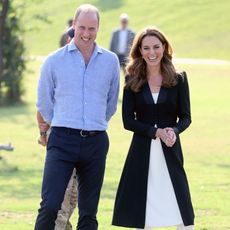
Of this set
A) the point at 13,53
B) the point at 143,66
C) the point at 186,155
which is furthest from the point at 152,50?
the point at 13,53

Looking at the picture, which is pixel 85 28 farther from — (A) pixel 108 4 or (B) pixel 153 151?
(A) pixel 108 4

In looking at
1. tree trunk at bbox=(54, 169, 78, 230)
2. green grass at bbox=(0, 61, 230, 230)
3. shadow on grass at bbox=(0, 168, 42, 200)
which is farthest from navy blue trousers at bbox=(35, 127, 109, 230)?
shadow on grass at bbox=(0, 168, 42, 200)

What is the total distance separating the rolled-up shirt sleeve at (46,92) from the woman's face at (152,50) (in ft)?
2.56

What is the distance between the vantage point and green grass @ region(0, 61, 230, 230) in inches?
391

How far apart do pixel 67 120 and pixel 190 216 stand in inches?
49.7

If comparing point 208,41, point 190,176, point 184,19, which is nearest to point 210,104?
point 190,176

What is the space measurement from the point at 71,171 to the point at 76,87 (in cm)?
65

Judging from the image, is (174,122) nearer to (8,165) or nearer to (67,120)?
(67,120)

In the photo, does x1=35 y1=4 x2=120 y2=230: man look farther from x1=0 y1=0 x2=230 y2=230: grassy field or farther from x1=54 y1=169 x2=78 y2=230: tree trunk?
x1=0 y1=0 x2=230 y2=230: grassy field

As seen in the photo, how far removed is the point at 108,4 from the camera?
6200 cm

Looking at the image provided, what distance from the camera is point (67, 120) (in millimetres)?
7035

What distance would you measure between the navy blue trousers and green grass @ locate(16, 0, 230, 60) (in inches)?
1363

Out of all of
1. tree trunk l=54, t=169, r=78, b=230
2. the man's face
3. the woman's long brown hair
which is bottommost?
tree trunk l=54, t=169, r=78, b=230

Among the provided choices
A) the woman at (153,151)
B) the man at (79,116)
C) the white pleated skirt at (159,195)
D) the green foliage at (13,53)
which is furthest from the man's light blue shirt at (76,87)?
the green foliage at (13,53)
